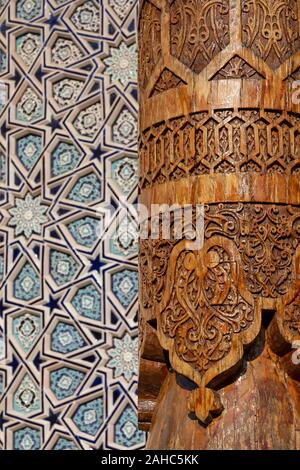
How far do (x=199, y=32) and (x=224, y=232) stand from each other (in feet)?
1.08

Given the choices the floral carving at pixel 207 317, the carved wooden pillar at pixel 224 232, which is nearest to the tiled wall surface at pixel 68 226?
the carved wooden pillar at pixel 224 232

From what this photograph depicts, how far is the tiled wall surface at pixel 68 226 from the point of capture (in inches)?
118

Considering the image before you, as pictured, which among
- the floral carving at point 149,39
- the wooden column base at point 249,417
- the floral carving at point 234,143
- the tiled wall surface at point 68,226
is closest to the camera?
the wooden column base at point 249,417

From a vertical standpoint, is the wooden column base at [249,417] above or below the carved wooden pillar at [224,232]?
below

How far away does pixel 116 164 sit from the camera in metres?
3.13

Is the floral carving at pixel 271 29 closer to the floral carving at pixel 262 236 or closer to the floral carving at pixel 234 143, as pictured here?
the floral carving at pixel 234 143

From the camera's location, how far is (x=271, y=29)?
1937 mm

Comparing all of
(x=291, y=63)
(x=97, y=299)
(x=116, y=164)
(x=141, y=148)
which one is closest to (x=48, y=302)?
(x=97, y=299)

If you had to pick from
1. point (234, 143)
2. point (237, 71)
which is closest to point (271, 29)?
point (237, 71)
